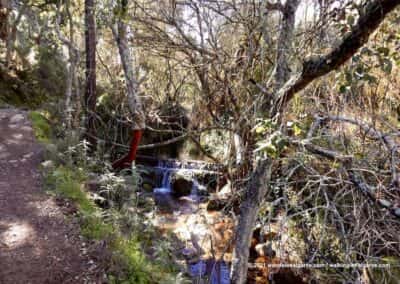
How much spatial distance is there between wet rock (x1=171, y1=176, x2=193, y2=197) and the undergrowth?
3116 millimetres

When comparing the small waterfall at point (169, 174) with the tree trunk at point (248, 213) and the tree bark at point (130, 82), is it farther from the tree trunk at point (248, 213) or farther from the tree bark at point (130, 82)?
the tree trunk at point (248, 213)

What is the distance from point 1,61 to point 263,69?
10.5 metres

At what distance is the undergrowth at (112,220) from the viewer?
337 centimetres

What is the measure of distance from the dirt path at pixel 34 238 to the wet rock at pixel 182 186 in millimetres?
4255

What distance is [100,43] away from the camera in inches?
371

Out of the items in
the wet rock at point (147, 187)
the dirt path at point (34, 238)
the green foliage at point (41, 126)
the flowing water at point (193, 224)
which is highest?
the green foliage at point (41, 126)

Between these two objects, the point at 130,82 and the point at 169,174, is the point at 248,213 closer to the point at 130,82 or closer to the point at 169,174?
Result: the point at 130,82

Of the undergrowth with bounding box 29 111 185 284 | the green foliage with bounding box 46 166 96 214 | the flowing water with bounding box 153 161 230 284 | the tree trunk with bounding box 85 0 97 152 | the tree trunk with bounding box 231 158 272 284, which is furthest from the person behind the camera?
the tree trunk with bounding box 85 0 97 152

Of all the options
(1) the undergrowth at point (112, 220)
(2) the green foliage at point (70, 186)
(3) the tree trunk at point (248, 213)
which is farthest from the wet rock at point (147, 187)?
(3) the tree trunk at point (248, 213)

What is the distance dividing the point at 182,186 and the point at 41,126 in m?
4.21

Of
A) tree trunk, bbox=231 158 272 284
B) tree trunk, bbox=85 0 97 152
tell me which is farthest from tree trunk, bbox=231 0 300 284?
tree trunk, bbox=85 0 97 152

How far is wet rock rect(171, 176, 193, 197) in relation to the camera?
352 inches

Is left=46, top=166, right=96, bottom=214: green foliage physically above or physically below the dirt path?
above

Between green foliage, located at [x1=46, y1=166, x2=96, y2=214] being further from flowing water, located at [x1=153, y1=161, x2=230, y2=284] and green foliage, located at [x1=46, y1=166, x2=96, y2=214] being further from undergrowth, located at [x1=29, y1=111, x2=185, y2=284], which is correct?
flowing water, located at [x1=153, y1=161, x2=230, y2=284]
